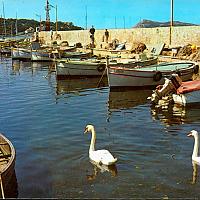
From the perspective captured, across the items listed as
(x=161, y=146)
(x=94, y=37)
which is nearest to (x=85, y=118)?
(x=161, y=146)

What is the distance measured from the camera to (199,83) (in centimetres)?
1947

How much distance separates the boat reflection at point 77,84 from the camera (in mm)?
26562

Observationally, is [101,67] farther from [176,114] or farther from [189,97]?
[176,114]

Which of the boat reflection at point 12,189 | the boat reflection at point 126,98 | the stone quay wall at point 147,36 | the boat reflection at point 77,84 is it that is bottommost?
the boat reflection at point 12,189

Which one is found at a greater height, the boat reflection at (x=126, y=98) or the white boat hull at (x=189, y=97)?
the white boat hull at (x=189, y=97)

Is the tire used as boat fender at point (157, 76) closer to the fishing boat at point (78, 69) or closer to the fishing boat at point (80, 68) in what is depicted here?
the fishing boat at point (80, 68)

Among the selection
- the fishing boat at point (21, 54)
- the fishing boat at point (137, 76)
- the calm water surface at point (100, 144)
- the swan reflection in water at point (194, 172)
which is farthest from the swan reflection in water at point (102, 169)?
the fishing boat at point (21, 54)

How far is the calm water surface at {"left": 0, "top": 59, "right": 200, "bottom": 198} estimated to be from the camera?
375 inches

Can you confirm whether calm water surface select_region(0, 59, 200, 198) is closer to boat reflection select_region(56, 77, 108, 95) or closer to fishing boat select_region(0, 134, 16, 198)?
fishing boat select_region(0, 134, 16, 198)

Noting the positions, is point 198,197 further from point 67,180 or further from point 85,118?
point 85,118

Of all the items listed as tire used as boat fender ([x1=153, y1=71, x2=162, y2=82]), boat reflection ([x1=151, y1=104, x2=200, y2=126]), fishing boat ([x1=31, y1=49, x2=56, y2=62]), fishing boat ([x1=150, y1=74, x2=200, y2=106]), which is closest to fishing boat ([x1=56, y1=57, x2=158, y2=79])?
tire used as boat fender ([x1=153, y1=71, x2=162, y2=82])


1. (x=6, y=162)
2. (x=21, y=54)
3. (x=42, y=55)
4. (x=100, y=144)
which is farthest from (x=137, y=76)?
(x=21, y=54)

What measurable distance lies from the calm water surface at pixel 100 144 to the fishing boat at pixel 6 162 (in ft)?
2.08

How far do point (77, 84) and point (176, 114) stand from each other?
12826 millimetres
